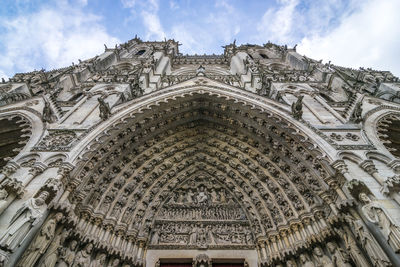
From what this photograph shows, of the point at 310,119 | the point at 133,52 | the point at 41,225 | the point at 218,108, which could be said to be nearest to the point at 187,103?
the point at 218,108

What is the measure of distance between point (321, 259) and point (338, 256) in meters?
0.39

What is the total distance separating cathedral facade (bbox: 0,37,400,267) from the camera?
4898 millimetres

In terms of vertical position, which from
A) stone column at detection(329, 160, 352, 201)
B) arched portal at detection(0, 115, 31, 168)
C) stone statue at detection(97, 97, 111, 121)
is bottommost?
stone column at detection(329, 160, 352, 201)

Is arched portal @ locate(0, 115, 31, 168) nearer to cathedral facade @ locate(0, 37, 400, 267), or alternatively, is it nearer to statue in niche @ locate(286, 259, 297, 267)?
cathedral facade @ locate(0, 37, 400, 267)

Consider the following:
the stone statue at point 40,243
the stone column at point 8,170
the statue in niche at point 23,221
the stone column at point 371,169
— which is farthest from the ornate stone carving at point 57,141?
the stone column at point 371,169

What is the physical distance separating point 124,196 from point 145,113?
294 centimetres

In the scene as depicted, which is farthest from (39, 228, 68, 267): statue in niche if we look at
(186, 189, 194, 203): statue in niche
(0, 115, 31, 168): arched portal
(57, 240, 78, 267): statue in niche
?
(0, 115, 31, 168): arched portal

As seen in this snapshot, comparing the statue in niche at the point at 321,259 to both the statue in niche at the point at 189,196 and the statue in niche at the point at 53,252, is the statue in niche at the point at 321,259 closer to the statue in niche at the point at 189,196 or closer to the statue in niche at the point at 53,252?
the statue in niche at the point at 189,196

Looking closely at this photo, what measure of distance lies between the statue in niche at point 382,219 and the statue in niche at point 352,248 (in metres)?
0.69

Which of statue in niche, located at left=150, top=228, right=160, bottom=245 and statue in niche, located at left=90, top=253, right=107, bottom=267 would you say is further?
statue in niche, located at left=150, top=228, right=160, bottom=245

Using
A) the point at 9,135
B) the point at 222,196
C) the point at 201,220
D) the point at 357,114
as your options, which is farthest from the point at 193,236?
the point at 9,135

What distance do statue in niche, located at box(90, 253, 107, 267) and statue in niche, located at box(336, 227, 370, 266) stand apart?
5.43 metres

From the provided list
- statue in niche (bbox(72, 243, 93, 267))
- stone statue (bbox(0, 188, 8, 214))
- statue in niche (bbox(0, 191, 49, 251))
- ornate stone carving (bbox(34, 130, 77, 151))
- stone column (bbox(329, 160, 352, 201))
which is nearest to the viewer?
statue in niche (bbox(0, 191, 49, 251))

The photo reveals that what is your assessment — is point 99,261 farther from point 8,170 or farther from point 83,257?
point 8,170
